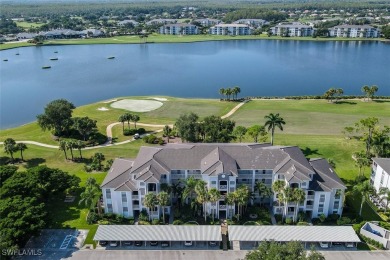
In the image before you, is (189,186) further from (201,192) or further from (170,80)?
(170,80)

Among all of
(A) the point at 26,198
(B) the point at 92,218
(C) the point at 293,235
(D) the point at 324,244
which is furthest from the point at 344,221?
(A) the point at 26,198

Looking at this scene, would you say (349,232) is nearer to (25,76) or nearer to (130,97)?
(130,97)

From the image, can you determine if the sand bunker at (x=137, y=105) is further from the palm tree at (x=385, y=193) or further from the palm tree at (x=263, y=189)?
the palm tree at (x=385, y=193)

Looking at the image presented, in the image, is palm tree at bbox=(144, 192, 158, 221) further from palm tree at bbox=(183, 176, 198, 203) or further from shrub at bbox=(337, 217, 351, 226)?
shrub at bbox=(337, 217, 351, 226)

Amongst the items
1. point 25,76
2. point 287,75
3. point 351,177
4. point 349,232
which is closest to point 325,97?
point 287,75

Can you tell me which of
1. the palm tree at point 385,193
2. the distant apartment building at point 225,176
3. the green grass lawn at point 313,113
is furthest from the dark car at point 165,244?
the green grass lawn at point 313,113

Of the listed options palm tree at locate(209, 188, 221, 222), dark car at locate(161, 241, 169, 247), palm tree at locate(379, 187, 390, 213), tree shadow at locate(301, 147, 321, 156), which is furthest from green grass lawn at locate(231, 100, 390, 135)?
dark car at locate(161, 241, 169, 247)
